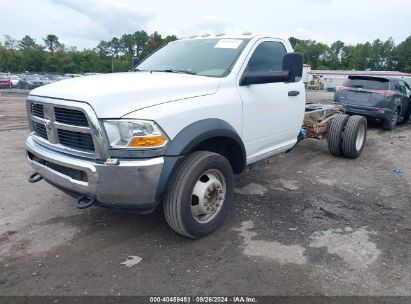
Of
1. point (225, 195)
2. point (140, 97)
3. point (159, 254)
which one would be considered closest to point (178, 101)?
point (140, 97)

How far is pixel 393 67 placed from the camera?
372 ft

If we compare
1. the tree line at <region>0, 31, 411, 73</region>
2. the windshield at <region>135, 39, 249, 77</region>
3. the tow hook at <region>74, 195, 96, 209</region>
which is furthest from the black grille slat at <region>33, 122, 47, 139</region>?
the tree line at <region>0, 31, 411, 73</region>

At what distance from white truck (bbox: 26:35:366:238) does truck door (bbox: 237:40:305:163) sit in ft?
0.05

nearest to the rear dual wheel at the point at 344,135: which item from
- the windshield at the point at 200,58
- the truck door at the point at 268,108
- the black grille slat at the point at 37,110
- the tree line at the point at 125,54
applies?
the truck door at the point at 268,108

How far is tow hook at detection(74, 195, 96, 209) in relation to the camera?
3173mm

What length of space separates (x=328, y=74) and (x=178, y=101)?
245ft

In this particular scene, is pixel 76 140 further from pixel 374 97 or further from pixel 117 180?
pixel 374 97

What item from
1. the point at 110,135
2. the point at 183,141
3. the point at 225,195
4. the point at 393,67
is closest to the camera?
the point at 110,135

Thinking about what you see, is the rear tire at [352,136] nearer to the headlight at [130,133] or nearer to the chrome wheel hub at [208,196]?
the chrome wheel hub at [208,196]

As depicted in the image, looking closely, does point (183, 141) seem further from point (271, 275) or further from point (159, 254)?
point (271, 275)

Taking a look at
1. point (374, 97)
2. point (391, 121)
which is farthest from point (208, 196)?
point (391, 121)

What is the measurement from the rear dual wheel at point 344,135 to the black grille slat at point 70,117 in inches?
211

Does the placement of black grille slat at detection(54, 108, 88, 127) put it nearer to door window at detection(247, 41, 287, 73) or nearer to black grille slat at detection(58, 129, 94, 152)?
black grille slat at detection(58, 129, 94, 152)

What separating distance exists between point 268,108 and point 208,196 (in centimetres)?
145
